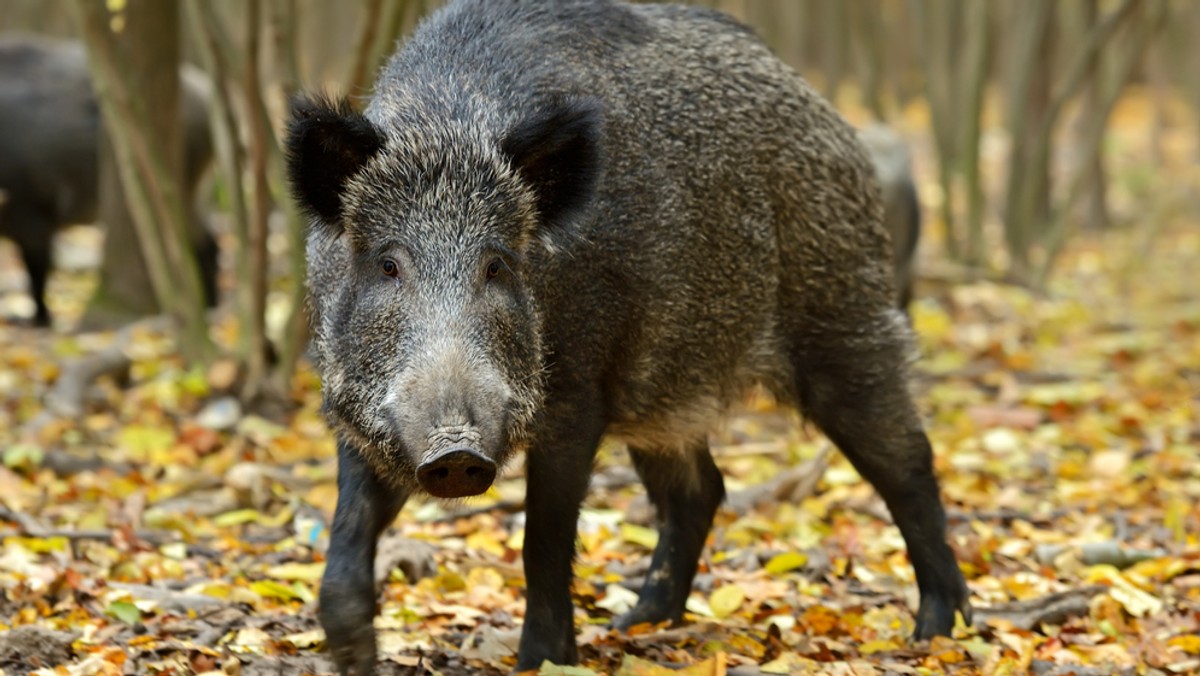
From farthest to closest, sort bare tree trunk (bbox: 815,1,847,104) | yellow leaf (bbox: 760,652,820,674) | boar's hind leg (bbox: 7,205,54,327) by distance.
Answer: bare tree trunk (bbox: 815,1,847,104)
boar's hind leg (bbox: 7,205,54,327)
yellow leaf (bbox: 760,652,820,674)

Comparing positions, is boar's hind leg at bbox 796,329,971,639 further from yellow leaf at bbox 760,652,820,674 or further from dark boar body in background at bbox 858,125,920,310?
dark boar body in background at bbox 858,125,920,310

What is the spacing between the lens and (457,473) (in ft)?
10.7

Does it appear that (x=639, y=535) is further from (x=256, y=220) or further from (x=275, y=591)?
(x=256, y=220)

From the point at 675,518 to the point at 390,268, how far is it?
5.51ft

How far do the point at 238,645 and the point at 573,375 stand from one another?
1.20m

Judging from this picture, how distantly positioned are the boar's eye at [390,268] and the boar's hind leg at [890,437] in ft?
5.39

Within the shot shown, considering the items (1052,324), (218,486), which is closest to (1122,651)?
(218,486)

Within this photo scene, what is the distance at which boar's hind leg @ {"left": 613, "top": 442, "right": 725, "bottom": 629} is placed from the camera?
4.87 metres

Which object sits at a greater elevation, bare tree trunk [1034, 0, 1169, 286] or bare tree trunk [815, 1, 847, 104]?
bare tree trunk [815, 1, 847, 104]

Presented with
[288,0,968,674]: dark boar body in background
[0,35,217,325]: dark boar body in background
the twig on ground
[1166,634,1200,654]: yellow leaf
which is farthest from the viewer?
[0,35,217,325]: dark boar body in background

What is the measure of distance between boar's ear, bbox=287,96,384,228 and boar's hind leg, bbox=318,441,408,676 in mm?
632

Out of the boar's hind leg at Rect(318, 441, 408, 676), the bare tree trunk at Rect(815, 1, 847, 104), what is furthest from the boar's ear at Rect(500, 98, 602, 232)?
the bare tree trunk at Rect(815, 1, 847, 104)

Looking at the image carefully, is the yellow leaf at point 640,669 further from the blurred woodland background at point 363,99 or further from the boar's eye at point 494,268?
the blurred woodland background at point 363,99

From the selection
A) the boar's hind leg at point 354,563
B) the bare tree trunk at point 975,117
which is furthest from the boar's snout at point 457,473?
the bare tree trunk at point 975,117
